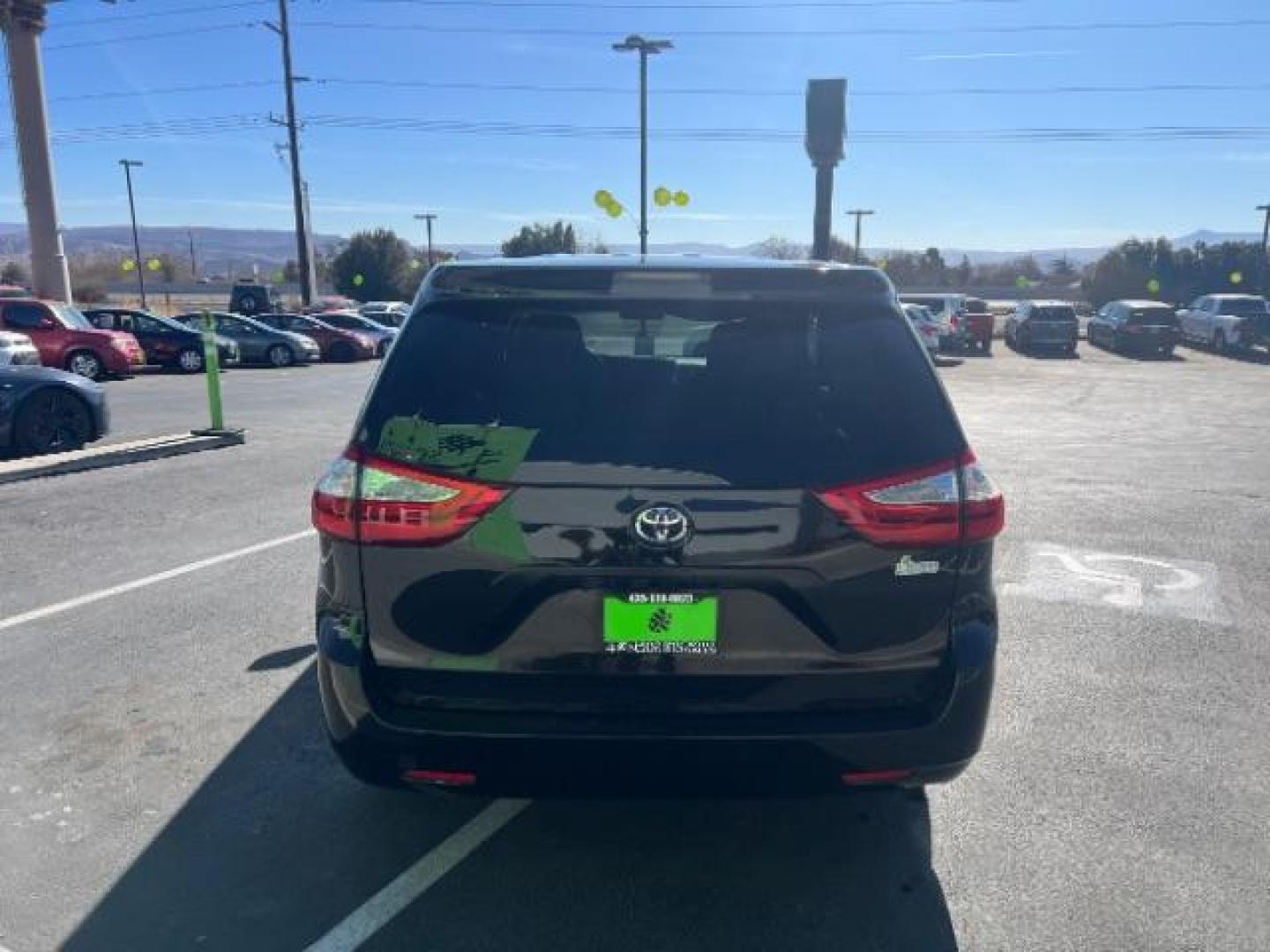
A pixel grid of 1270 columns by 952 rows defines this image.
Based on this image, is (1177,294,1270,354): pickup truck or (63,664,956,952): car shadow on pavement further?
(1177,294,1270,354): pickup truck

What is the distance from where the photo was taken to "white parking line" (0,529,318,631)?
5.21m

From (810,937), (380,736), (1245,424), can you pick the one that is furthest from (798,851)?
(1245,424)

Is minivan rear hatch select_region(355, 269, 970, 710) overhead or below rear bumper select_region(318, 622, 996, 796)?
overhead

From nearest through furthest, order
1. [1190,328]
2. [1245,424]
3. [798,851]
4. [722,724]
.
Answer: [722,724] < [798,851] < [1245,424] < [1190,328]

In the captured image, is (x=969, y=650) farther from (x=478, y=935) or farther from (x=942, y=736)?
(x=478, y=935)

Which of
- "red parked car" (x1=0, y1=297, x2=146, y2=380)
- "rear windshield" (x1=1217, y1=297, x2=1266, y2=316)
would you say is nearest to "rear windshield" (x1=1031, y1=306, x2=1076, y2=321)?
"rear windshield" (x1=1217, y1=297, x2=1266, y2=316)

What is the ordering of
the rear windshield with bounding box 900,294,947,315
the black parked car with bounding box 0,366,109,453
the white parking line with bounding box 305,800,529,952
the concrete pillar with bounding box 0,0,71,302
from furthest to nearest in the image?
the rear windshield with bounding box 900,294,947,315 < the concrete pillar with bounding box 0,0,71,302 < the black parked car with bounding box 0,366,109,453 < the white parking line with bounding box 305,800,529,952

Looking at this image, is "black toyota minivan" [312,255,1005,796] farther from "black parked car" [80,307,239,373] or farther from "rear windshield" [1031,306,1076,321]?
"rear windshield" [1031,306,1076,321]

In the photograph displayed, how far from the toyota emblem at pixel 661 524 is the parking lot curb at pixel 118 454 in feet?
27.8

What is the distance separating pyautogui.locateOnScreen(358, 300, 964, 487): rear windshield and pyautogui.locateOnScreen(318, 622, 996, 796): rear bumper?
594 millimetres

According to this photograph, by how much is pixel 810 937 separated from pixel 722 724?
2.35ft

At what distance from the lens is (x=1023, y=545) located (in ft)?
22.5

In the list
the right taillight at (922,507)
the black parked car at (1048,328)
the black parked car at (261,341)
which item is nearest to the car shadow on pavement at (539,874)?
the right taillight at (922,507)

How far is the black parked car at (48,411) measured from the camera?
931 centimetres
